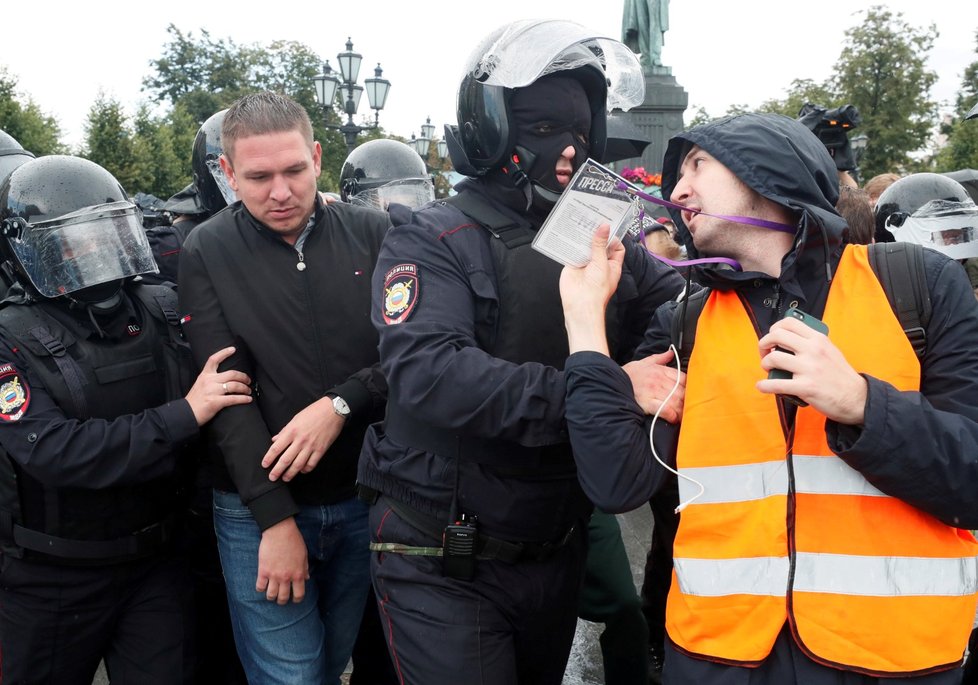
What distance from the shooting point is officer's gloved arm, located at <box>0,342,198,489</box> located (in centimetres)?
236

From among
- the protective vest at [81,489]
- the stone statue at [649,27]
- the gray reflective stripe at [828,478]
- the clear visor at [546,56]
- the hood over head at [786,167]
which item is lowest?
the protective vest at [81,489]

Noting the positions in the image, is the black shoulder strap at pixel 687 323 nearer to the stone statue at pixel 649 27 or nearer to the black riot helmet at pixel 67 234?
the black riot helmet at pixel 67 234

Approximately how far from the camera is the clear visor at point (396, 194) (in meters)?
5.17

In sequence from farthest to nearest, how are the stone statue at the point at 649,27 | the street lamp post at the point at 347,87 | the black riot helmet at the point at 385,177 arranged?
the stone statue at the point at 649,27 < the street lamp post at the point at 347,87 < the black riot helmet at the point at 385,177

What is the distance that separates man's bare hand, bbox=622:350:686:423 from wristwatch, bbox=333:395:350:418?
1.01m

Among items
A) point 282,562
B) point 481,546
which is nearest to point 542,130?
point 481,546

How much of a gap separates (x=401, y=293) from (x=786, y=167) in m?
0.93

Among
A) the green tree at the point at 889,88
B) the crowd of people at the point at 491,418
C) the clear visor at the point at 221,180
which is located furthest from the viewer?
the green tree at the point at 889,88

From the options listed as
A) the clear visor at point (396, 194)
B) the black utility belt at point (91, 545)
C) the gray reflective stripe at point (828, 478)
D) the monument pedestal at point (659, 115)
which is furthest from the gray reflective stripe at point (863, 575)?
the monument pedestal at point (659, 115)

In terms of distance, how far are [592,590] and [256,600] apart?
1147mm

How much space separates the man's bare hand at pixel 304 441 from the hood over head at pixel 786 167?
1369 mm

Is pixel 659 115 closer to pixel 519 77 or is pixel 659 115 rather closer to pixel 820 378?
pixel 519 77

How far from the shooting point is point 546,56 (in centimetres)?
213

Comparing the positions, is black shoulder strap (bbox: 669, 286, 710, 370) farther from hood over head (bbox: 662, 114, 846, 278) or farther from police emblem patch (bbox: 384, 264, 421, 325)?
police emblem patch (bbox: 384, 264, 421, 325)
